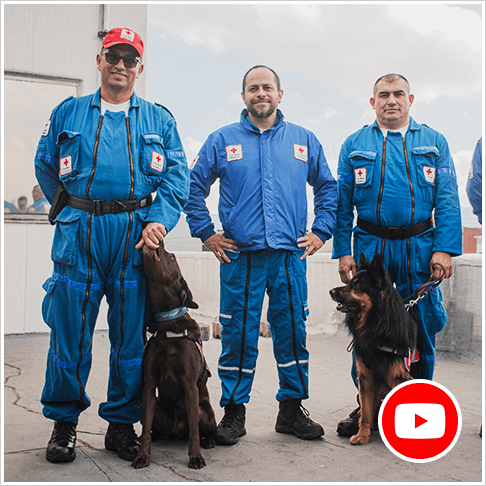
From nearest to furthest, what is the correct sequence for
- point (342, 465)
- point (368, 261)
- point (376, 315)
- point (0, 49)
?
point (0, 49) → point (342, 465) → point (376, 315) → point (368, 261)

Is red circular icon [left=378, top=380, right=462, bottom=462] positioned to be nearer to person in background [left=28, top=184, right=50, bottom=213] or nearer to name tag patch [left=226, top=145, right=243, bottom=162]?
name tag patch [left=226, top=145, right=243, bottom=162]

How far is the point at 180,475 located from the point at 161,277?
2.90 feet

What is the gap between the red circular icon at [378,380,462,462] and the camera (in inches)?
85.4

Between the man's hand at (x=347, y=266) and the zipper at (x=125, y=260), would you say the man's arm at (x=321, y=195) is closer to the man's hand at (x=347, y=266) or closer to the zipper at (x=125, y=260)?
the man's hand at (x=347, y=266)

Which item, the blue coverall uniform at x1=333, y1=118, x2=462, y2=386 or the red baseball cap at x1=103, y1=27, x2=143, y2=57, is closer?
the red baseball cap at x1=103, y1=27, x2=143, y2=57

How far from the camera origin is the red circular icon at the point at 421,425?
2170 millimetres

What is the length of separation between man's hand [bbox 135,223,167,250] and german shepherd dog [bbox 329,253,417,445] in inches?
38.5

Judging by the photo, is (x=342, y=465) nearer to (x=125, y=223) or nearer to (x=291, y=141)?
(x=125, y=223)

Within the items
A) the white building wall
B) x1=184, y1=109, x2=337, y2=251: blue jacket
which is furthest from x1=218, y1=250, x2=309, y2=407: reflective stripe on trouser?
the white building wall

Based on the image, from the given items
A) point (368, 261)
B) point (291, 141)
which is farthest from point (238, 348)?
point (291, 141)

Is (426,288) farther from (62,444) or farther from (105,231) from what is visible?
(62,444)

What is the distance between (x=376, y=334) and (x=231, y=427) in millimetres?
927

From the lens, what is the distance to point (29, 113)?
17.0 feet

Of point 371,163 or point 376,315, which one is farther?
point 371,163
